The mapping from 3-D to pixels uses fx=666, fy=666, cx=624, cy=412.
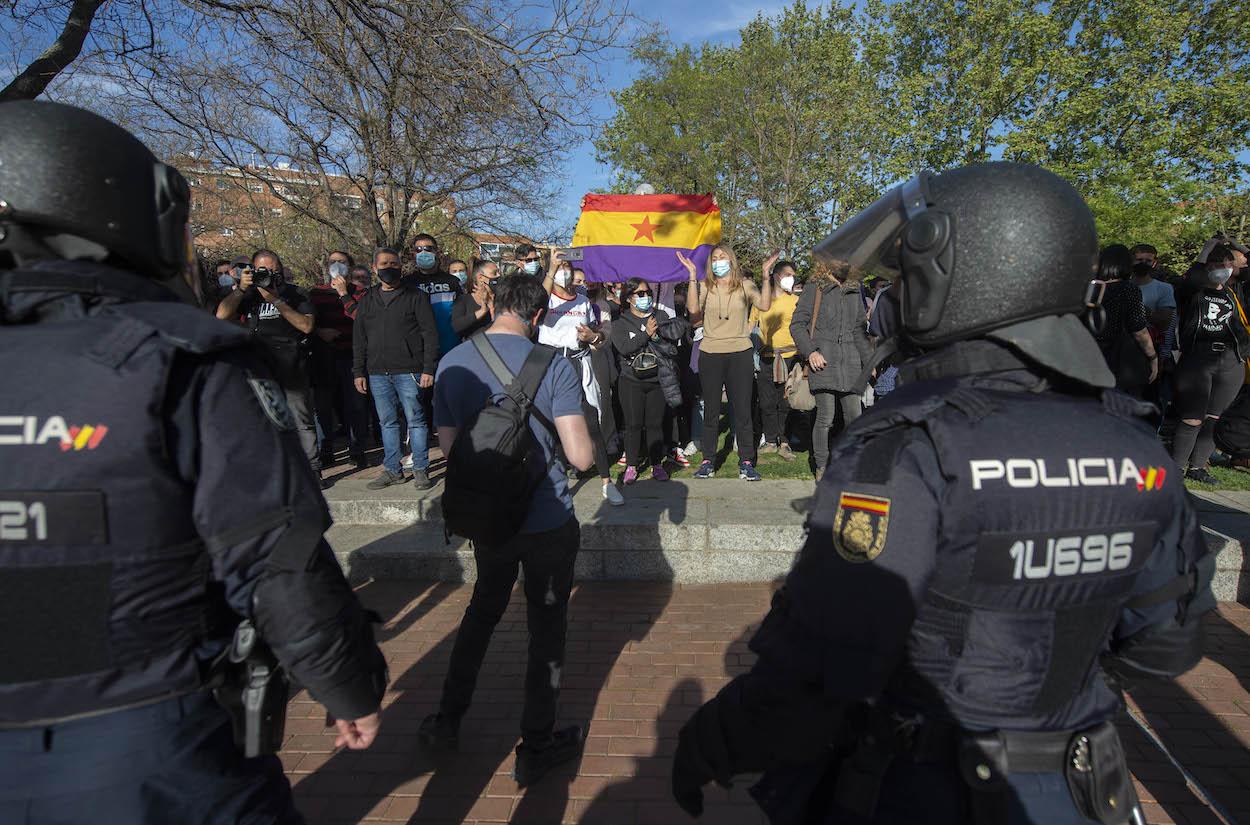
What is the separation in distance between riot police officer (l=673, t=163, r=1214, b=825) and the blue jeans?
4.83 m

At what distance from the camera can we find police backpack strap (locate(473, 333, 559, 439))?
2.63 metres

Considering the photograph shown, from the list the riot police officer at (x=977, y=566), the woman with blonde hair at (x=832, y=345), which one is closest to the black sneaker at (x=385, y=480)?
the woman with blonde hair at (x=832, y=345)

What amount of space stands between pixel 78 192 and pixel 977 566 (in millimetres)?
1861

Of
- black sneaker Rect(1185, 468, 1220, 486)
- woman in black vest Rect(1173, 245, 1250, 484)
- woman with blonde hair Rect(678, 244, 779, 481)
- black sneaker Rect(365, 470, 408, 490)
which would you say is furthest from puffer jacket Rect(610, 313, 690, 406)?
black sneaker Rect(1185, 468, 1220, 486)

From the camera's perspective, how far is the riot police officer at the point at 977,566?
3.87 ft

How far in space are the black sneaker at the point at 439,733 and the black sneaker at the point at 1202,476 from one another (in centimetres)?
654

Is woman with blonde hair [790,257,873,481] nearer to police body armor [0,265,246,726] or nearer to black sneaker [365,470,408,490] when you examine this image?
black sneaker [365,470,408,490]

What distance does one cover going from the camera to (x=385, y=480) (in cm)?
581

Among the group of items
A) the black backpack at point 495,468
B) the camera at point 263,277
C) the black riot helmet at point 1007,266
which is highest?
the camera at point 263,277

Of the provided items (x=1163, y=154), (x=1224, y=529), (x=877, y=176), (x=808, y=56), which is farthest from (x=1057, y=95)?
(x=1224, y=529)

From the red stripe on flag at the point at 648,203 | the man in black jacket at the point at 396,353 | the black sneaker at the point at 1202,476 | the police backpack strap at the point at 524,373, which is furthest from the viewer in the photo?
the red stripe on flag at the point at 648,203

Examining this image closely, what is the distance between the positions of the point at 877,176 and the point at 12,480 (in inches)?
1066

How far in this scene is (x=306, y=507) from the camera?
4.62ft

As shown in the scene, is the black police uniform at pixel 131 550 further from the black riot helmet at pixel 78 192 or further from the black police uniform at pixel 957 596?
the black police uniform at pixel 957 596
